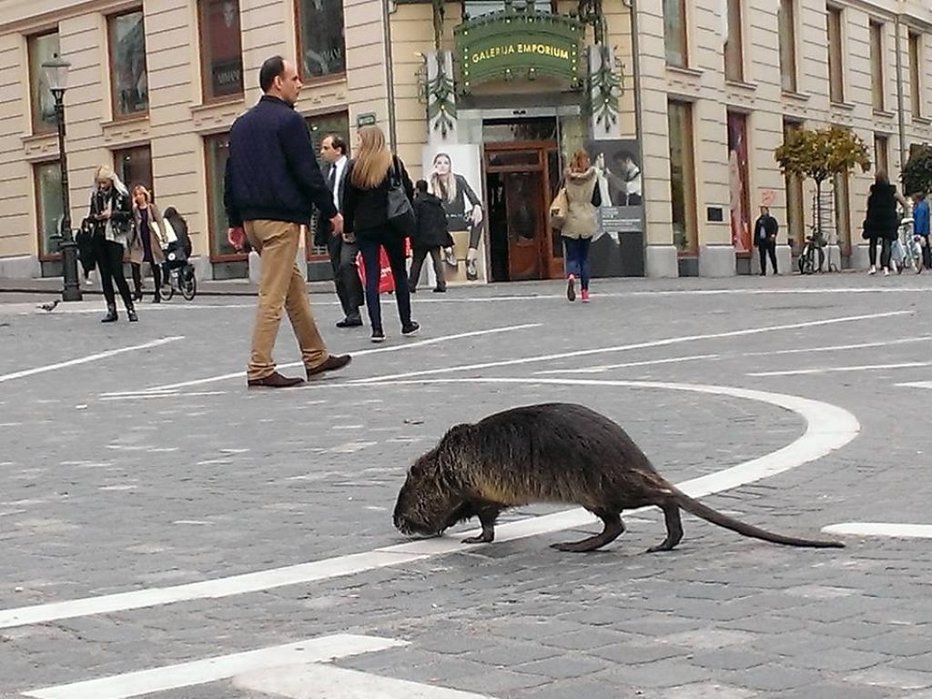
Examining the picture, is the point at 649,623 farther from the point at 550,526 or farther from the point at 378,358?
the point at 378,358

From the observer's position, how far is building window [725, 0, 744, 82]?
37750 millimetres

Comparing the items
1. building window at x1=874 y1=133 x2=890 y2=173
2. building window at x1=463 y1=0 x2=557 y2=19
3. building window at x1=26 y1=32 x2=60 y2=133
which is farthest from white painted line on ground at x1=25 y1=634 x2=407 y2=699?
building window at x1=874 y1=133 x2=890 y2=173

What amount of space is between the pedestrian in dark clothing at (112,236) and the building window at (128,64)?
61.1 ft

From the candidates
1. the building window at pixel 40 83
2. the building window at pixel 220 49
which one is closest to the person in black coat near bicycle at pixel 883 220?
the building window at pixel 220 49

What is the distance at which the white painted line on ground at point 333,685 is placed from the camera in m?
3.63

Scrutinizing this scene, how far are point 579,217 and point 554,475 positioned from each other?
14.6 m

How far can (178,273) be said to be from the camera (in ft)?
95.4

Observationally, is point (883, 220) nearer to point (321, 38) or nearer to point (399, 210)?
point (321, 38)

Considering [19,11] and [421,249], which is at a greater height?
[19,11]

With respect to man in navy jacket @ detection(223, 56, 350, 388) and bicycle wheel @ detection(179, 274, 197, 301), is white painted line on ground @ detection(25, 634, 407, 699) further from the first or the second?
bicycle wheel @ detection(179, 274, 197, 301)

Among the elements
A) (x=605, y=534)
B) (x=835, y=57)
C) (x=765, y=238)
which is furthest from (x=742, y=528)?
(x=835, y=57)

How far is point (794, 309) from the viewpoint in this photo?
17.7 m

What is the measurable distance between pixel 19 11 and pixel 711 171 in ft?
54.3

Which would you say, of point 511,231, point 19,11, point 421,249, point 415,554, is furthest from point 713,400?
point 19,11
